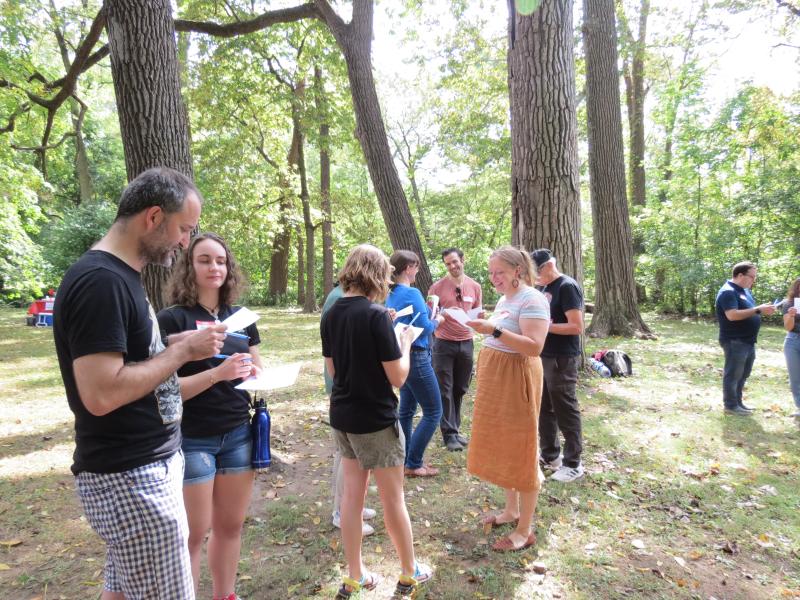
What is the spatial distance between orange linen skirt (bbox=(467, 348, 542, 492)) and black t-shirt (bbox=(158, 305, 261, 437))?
1589 mm

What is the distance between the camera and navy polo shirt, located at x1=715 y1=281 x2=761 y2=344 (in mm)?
5359

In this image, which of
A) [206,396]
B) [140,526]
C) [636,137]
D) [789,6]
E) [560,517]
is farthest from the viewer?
[636,137]

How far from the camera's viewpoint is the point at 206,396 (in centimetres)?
212

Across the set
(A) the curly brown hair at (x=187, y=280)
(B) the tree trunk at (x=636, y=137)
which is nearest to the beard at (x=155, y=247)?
(A) the curly brown hair at (x=187, y=280)

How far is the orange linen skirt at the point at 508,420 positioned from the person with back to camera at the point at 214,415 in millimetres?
1551

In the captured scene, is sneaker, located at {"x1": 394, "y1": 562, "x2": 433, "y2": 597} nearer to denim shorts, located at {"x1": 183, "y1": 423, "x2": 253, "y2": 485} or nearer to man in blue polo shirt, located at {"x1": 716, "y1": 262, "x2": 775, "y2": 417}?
denim shorts, located at {"x1": 183, "y1": 423, "x2": 253, "y2": 485}

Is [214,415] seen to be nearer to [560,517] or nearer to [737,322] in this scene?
[560,517]

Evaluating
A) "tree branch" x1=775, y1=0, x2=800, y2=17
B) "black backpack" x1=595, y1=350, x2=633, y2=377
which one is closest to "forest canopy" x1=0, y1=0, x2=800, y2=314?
"tree branch" x1=775, y1=0, x2=800, y2=17

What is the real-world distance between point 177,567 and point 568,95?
6143 millimetres

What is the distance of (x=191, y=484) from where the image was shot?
2045mm

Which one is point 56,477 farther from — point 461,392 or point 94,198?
point 94,198

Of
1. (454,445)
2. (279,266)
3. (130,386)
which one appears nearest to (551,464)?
(454,445)

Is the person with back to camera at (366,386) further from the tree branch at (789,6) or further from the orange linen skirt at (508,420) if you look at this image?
the tree branch at (789,6)

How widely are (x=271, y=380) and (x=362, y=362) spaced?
1.45 feet
